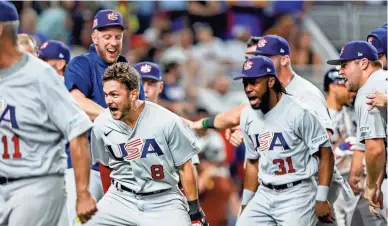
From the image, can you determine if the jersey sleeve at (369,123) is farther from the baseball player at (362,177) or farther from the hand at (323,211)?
the hand at (323,211)

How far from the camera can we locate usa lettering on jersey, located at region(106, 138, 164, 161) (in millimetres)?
6926

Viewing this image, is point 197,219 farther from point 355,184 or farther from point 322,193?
→ point 355,184

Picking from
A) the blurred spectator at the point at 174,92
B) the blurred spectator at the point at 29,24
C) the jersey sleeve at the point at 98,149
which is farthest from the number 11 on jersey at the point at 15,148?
the blurred spectator at the point at 29,24

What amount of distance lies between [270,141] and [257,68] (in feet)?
1.95

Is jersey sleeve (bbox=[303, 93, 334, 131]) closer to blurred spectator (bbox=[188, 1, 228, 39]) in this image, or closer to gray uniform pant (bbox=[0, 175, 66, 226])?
gray uniform pant (bbox=[0, 175, 66, 226])

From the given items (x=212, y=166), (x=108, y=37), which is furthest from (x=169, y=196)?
(x=212, y=166)

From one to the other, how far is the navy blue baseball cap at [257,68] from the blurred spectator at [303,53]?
24.8 ft

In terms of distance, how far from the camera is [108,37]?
7863mm

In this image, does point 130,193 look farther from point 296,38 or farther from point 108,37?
point 296,38

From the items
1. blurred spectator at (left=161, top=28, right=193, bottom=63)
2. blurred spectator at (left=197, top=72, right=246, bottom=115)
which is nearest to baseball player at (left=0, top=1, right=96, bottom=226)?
blurred spectator at (left=197, top=72, right=246, bottom=115)

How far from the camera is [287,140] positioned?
7.35 m

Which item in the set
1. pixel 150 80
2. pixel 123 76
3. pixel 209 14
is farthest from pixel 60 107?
pixel 209 14

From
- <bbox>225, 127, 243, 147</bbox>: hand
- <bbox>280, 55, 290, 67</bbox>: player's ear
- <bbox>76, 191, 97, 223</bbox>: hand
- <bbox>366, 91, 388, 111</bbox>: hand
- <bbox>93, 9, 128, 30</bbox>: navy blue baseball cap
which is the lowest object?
<bbox>225, 127, 243, 147</bbox>: hand

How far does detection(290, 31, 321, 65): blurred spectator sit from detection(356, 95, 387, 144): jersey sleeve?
7537 millimetres
